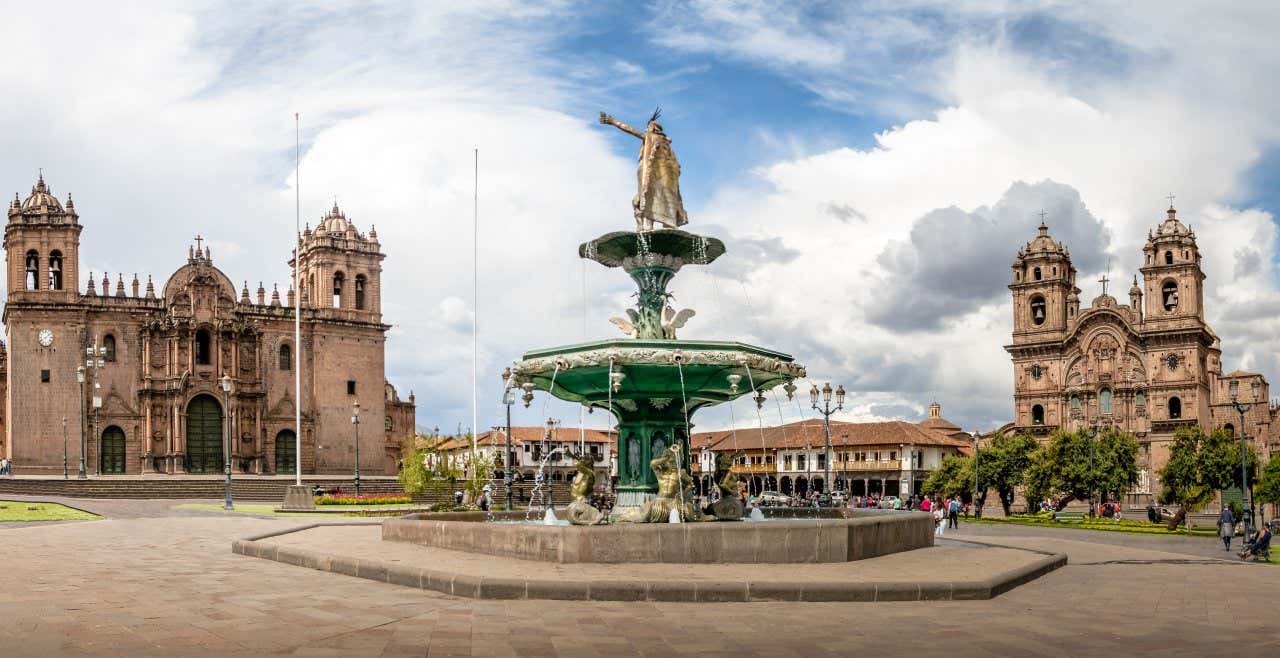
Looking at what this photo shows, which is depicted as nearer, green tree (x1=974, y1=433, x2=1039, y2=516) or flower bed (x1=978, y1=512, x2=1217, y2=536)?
flower bed (x1=978, y1=512, x2=1217, y2=536)

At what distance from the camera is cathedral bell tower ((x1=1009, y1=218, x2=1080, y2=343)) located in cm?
7412

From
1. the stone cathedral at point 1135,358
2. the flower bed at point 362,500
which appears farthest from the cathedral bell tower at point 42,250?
the stone cathedral at point 1135,358

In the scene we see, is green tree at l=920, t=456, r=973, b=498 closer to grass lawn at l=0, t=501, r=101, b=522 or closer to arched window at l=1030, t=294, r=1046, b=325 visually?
arched window at l=1030, t=294, r=1046, b=325

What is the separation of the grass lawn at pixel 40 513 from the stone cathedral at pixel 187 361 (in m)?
19.0

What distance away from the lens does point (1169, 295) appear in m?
70.8

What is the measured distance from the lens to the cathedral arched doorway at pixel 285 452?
57.3 m

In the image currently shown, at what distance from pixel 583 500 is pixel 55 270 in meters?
46.3

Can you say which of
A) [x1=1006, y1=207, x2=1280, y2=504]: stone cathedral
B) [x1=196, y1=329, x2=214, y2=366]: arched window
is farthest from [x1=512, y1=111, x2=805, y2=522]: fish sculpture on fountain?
[x1=1006, y1=207, x2=1280, y2=504]: stone cathedral

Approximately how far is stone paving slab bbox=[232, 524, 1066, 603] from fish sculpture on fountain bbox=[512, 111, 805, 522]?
263cm

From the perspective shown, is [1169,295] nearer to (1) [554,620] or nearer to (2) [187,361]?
(2) [187,361]

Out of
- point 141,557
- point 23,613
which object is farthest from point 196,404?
point 23,613

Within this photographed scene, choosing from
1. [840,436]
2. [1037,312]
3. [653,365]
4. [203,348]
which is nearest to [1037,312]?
[1037,312]

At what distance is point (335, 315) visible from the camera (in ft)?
194

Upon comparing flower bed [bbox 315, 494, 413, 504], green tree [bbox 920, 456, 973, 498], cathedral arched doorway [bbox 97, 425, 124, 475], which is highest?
cathedral arched doorway [bbox 97, 425, 124, 475]
